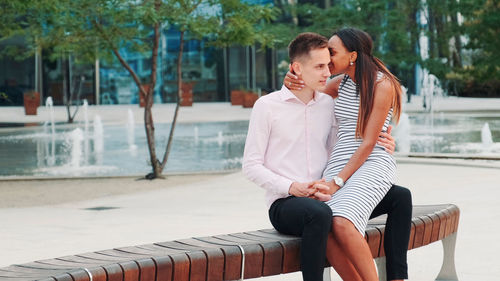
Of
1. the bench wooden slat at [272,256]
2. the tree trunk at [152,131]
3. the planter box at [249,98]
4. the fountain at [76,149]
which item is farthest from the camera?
the planter box at [249,98]

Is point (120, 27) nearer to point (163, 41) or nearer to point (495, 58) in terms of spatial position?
point (495, 58)

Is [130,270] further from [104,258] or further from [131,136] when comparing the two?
[131,136]

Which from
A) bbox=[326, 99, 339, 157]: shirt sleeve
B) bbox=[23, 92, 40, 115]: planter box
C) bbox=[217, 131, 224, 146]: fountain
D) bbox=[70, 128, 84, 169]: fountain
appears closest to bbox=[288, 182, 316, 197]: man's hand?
bbox=[326, 99, 339, 157]: shirt sleeve

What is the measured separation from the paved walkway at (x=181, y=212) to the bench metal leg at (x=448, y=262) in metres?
0.14

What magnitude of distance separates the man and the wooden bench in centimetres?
12

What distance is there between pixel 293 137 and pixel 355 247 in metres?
0.72

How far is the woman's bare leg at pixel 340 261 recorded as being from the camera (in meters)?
4.38

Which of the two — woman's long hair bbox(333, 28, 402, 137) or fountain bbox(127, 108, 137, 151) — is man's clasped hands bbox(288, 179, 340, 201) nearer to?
woman's long hair bbox(333, 28, 402, 137)

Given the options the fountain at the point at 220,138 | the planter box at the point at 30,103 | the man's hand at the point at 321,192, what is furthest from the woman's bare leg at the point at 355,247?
the planter box at the point at 30,103

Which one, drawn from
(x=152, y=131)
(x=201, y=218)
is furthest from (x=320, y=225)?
(x=152, y=131)

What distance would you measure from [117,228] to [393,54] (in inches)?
1118

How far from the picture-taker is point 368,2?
33500 mm

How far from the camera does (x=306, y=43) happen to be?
15.4 ft

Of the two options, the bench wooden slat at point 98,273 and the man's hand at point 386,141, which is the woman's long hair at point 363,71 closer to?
the man's hand at point 386,141
